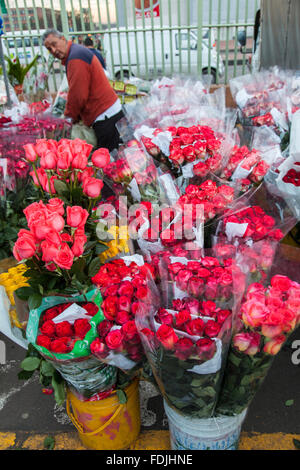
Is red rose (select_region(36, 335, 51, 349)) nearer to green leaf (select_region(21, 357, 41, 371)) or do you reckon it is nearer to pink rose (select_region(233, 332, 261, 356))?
green leaf (select_region(21, 357, 41, 371))

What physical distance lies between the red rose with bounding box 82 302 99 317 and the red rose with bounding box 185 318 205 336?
1.31 ft

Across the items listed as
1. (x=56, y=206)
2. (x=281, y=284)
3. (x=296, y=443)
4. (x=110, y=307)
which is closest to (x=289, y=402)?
(x=296, y=443)

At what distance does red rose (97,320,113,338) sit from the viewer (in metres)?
1.27

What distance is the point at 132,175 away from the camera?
5.90 feet

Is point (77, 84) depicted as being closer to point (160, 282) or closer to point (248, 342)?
point (160, 282)

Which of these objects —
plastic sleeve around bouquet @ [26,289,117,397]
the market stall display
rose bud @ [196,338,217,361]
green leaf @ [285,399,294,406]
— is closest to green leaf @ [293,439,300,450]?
green leaf @ [285,399,294,406]

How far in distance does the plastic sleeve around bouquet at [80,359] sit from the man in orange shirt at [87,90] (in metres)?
2.96

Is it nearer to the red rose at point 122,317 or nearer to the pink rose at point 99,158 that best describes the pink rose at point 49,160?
the pink rose at point 99,158

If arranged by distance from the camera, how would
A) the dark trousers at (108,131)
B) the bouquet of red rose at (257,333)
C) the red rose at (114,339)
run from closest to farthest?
the bouquet of red rose at (257,333) → the red rose at (114,339) → the dark trousers at (108,131)

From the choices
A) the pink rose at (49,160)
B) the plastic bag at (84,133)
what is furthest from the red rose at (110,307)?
the plastic bag at (84,133)

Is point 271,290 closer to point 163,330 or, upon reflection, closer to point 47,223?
point 163,330

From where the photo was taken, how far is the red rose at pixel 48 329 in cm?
126

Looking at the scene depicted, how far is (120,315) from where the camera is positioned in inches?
48.1
